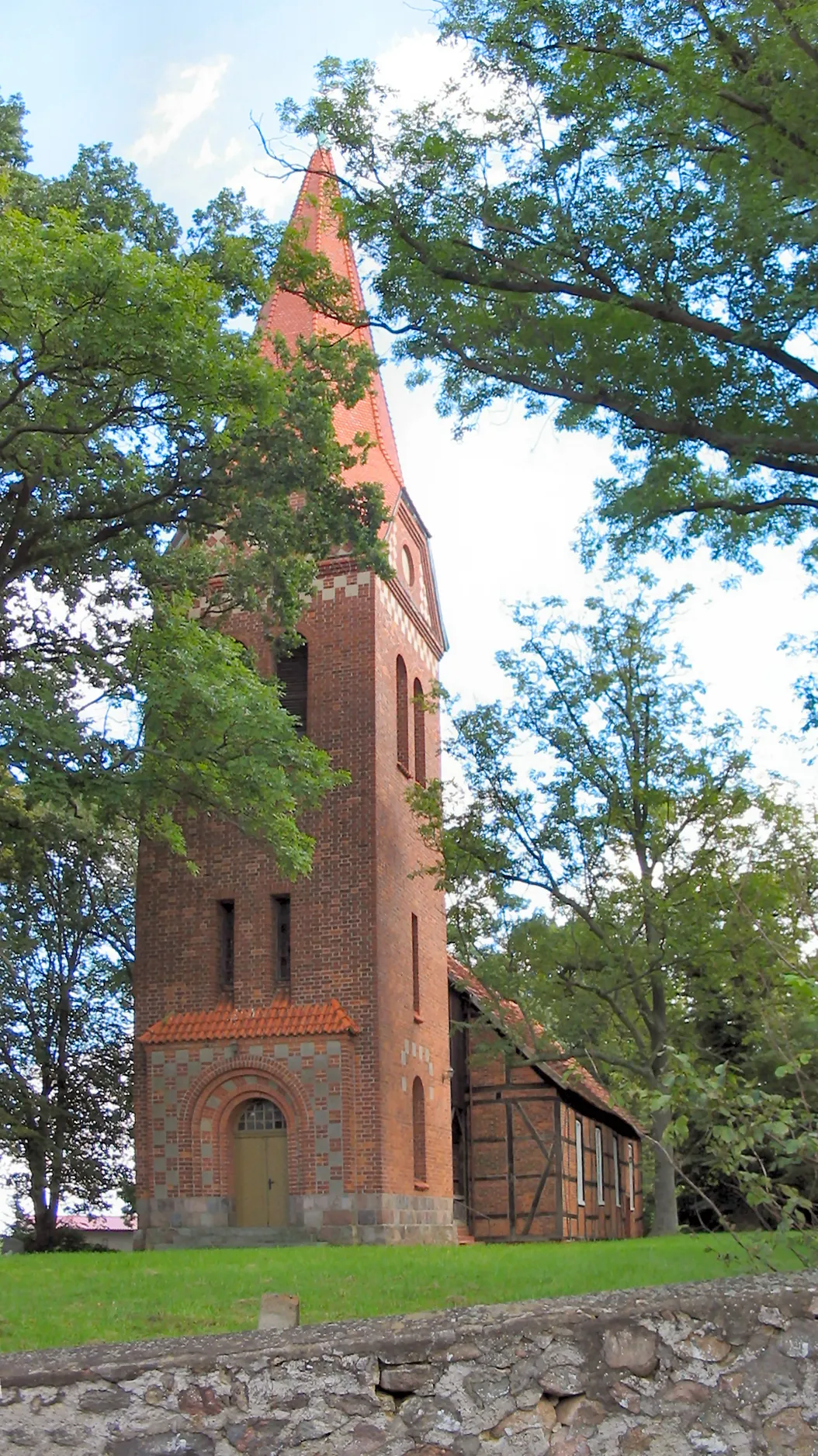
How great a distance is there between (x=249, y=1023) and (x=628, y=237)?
49.7 feet

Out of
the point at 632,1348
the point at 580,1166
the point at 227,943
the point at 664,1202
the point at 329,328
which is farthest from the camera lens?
the point at 580,1166

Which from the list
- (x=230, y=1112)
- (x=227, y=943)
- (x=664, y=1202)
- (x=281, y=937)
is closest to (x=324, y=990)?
(x=281, y=937)

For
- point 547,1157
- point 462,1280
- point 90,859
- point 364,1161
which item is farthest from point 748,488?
point 90,859

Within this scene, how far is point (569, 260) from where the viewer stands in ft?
31.5

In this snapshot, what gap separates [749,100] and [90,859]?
24.9 metres

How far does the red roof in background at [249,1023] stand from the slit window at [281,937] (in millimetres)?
551

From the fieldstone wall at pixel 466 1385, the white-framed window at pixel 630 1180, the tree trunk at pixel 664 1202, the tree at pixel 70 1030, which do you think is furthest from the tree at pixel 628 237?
the white-framed window at pixel 630 1180

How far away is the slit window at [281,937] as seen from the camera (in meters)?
22.1

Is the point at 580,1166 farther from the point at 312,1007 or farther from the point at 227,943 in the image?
the point at 227,943

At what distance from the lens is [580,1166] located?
3069 centimetres

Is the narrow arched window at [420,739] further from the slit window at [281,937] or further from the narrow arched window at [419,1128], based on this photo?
the narrow arched window at [419,1128]

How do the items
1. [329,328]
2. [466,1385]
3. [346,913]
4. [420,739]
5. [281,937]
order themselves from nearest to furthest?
[466,1385] → [346,913] → [281,937] → [329,328] → [420,739]

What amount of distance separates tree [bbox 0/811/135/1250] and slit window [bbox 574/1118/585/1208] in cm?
1013

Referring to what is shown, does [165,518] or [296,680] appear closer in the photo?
[165,518]
